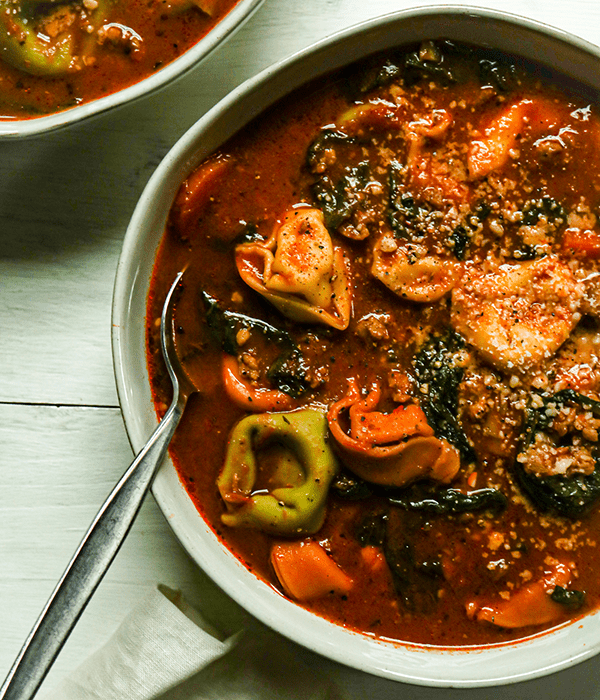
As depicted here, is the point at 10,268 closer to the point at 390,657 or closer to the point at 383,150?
the point at 383,150

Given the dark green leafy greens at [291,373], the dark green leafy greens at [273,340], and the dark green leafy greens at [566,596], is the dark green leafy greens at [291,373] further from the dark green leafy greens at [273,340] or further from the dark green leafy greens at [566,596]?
the dark green leafy greens at [566,596]

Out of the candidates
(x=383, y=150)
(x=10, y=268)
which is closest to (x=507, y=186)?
(x=383, y=150)

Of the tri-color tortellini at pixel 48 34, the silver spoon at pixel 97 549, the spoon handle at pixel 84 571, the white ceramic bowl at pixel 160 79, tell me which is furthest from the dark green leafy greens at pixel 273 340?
the tri-color tortellini at pixel 48 34

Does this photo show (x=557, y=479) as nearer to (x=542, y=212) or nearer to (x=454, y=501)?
(x=454, y=501)

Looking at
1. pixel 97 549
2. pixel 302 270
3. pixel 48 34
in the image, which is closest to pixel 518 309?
pixel 302 270

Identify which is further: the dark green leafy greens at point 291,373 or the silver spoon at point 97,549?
the dark green leafy greens at point 291,373

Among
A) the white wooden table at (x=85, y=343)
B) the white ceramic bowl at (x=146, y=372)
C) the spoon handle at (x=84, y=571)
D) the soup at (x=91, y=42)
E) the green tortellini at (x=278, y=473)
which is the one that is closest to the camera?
the spoon handle at (x=84, y=571)

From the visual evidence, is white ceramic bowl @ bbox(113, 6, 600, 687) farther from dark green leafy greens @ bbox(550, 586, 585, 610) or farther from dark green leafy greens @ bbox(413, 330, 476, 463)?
dark green leafy greens @ bbox(413, 330, 476, 463)

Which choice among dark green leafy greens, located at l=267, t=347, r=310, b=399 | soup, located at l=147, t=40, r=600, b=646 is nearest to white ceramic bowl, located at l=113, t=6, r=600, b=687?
soup, located at l=147, t=40, r=600, b=646
